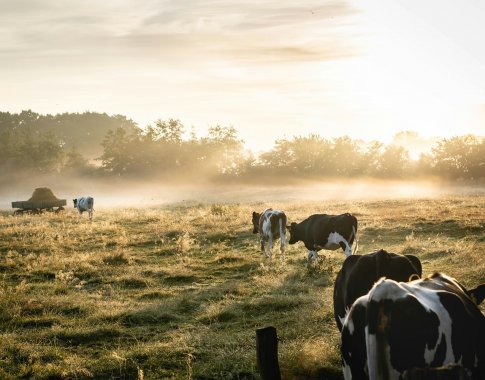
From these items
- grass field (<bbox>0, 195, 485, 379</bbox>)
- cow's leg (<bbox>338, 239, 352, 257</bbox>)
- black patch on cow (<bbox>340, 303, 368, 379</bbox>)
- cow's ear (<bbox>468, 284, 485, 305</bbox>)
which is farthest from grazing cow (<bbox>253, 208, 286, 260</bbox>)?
black patch on cow (<bbox>340, 303, 368, 379</bbox>)

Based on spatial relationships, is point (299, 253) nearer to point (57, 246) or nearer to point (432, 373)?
point (57, 246)

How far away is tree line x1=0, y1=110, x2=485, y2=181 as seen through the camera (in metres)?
73.2

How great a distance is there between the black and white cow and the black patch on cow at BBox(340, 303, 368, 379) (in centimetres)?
925

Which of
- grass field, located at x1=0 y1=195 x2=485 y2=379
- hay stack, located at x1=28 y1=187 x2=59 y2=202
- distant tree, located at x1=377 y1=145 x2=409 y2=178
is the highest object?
distant tree, located at x1=377 y1=145 x2=409 y2=178

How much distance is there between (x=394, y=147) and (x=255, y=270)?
66.3m

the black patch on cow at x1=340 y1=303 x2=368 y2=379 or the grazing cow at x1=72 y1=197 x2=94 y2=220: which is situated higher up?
the grazing cow at x1=72 y1=197 x2=94 y2=220

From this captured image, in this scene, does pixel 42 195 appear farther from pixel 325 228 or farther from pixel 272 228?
pixel 325 228

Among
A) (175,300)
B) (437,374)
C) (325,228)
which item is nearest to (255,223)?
(325,228)

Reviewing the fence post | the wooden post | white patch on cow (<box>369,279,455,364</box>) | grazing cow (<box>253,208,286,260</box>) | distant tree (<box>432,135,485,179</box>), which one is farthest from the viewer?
distant tree (<box>432,135,485,179</box>)

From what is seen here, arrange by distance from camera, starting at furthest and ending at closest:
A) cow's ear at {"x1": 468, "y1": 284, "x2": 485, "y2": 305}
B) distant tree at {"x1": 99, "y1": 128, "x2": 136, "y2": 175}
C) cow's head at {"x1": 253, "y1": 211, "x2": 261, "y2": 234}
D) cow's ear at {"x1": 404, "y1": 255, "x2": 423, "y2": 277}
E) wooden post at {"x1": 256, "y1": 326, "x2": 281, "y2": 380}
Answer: distant tree at {"x1": 99, "y1": 128, "x2": 136, "y2": 175} < cow's head at {"x1": 253, "y1": 211, "x2": 261, "y2": 234} < cow's ear at {"x1": 404, "y1": 255, "x2": 423, "y2": 277} < cow's ear at {"x1": 468, "y1": 284, "x2": 485, "y2": 305} < wooden post at {"x1": 256, "y1": 326, "x2": 281, "y2": 380}

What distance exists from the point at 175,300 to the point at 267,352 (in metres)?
6.27

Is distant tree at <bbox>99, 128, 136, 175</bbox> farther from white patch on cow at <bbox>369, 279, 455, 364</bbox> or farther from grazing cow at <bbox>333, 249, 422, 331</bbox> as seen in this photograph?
white patch on cow at <bbox>369, 279, 455, 364</bbox>

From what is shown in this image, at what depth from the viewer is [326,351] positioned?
7.67 meters

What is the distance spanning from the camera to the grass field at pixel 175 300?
7656 millimetres
